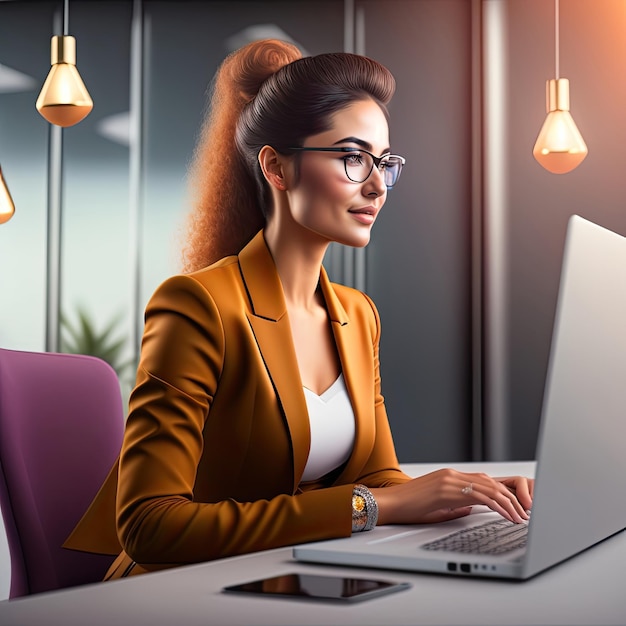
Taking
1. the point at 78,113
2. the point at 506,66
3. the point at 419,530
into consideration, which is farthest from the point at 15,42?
the point at 419,530

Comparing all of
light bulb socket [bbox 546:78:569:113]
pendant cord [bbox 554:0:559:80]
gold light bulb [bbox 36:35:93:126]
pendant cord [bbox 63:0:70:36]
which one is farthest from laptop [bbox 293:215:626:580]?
pendant cord [bbox 63:0:70:36]

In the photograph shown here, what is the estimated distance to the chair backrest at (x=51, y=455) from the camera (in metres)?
Answer: 1.37

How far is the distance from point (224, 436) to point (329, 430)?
7.1 inches

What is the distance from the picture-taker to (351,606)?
2.39 ft

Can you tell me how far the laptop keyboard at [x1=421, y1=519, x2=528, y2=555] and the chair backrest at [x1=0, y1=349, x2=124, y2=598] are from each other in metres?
0.71

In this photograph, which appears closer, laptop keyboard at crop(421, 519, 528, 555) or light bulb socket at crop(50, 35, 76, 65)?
laptop keyboard at crop(421, 519, 528, 555)

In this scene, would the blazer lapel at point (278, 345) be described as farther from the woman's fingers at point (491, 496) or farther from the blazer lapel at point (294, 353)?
the woman's fingers at point (491, 496)

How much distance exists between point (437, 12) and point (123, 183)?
71.1 inches

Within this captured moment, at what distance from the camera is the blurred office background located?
414 centimetres

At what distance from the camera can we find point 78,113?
2957 millimetres

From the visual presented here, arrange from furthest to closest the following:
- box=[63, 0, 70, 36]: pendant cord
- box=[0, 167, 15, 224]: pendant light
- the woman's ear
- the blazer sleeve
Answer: box=[63, 0, 70, 36]: pendant cord
box=[0, 167, 15, 224]: pendant light
the woman's ear
the blazer sleeve

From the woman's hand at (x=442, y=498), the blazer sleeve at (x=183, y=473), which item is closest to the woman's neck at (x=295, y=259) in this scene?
the blazer sleeve at (x=183, y=473)

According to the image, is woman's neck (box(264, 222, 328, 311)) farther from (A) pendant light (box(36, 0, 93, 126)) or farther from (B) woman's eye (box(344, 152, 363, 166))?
(A) pendant light (box(36, 0, 93, 126))

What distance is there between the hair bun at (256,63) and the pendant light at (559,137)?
1.84 meters
